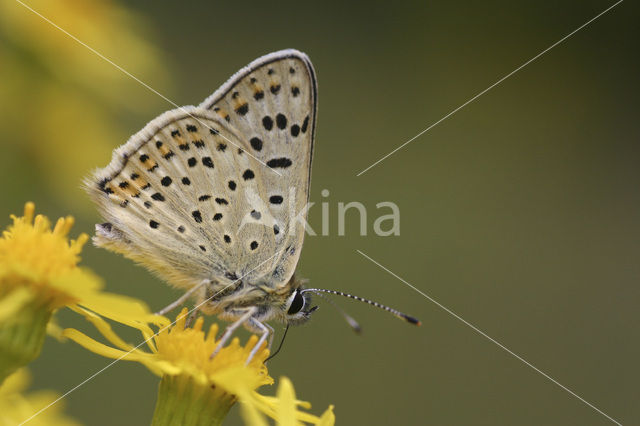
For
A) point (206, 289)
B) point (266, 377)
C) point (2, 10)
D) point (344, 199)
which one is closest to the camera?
point (266, 377)

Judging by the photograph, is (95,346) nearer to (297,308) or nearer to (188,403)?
(188,403)

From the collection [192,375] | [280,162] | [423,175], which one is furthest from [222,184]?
[423,175]

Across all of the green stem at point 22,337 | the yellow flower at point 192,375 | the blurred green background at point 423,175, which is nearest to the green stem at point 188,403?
Result: the yellow flower at point 192,375

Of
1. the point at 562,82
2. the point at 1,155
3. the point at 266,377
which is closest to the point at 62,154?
the point at 1,155

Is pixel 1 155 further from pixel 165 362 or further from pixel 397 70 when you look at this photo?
pixel 397 70

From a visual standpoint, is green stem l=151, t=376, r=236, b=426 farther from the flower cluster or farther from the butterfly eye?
the butterfly eye
